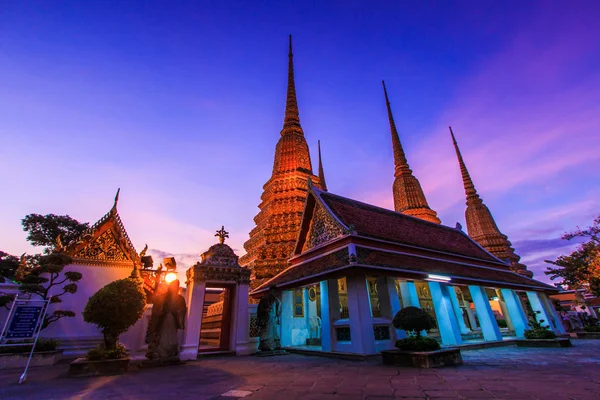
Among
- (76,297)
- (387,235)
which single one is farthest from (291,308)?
(76,297)

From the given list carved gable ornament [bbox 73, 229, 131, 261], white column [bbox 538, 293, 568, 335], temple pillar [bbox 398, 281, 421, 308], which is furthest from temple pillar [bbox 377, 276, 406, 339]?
carved gable ornament [bbox 73, 229, 131, 261]

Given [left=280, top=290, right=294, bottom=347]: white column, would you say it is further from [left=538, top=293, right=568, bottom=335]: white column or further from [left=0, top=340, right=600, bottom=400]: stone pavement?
[left=538, top=293, right=568, bottom=335]: white column

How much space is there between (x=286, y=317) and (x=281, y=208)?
1078 centimetres

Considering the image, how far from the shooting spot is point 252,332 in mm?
11453

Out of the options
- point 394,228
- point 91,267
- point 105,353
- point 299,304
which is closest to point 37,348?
point 91,267

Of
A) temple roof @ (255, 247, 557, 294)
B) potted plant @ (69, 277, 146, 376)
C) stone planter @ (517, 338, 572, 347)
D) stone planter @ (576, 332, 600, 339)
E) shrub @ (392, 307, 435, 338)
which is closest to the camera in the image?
potted plant @ (69, 277, 146, 376)

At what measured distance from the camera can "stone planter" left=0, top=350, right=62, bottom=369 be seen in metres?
8.27

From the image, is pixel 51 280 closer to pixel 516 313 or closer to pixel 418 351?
pixel 418 351

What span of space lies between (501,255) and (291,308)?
3065cm

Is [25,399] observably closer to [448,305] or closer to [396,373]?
[396,373]

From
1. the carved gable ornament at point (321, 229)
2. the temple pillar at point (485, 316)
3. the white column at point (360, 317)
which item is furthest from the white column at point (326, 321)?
the temple pillar at point (485, 316)

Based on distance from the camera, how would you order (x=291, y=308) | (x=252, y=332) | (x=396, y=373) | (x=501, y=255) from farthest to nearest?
1. (x=501, y=255)
2. (x=291, y=308)
3. (x=252, y=332)
4. (x=396, y=373)

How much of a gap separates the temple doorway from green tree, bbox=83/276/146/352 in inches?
154

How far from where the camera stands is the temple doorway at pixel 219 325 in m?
10.8
